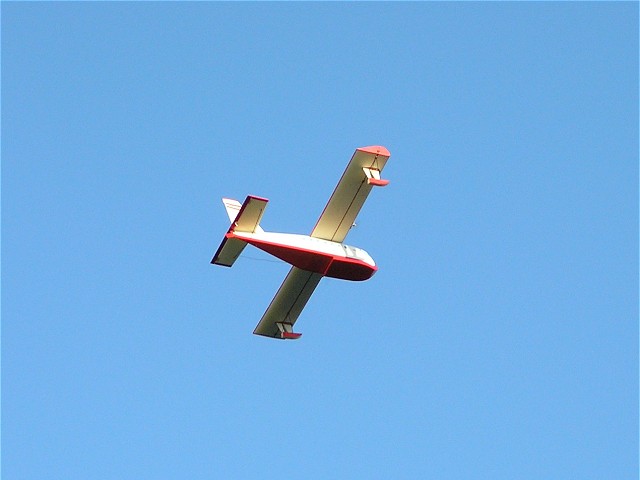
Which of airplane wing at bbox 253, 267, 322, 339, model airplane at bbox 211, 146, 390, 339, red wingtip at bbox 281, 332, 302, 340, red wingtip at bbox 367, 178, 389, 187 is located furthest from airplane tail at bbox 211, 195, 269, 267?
red wingtip at bbox 281, 332, 302, 340

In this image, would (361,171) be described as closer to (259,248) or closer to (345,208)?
(345,208)

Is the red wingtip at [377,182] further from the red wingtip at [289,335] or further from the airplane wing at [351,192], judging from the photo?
the red wingtip at [289,335]

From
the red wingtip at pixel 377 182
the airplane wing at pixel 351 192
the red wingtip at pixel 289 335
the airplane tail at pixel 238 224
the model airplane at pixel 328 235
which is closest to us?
the airplane tail at pixel 238 224

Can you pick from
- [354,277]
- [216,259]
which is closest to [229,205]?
[216,259]

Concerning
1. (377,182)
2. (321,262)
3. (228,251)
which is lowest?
(228,251)

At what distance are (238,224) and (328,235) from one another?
12.8 ft

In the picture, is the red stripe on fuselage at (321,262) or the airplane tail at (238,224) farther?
the red stripe on fuselage at (321,262)

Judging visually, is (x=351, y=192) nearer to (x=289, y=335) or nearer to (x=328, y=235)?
(x=328, y=235)

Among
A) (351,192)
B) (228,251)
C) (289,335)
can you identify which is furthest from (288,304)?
(351,192)

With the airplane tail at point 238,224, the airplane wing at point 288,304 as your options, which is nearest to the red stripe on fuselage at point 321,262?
the airplane tail at point 238,224

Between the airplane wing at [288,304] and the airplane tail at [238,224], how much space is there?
Result: 145 inches

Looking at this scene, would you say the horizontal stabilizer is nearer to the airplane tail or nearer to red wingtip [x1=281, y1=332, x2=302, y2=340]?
the airplane tail

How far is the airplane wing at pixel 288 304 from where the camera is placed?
50625 mm

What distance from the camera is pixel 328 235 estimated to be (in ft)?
159
